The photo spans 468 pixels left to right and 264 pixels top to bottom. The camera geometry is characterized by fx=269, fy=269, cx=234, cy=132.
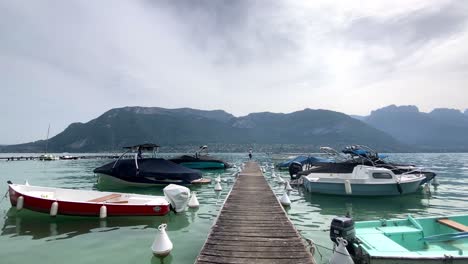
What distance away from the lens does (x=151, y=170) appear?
74.9ft

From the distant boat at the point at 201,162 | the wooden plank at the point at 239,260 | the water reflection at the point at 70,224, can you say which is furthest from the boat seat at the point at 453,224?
the distant boat at the point at 201,162

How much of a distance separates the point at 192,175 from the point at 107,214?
11.0 metres

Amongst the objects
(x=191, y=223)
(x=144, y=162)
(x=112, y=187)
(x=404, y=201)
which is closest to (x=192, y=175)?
(x=144, y=162)

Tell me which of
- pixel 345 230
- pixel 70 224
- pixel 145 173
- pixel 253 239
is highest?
pixel 145 173

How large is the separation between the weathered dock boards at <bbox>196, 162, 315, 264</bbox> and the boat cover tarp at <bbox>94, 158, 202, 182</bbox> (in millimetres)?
10532

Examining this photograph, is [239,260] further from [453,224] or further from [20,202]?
[20,202]

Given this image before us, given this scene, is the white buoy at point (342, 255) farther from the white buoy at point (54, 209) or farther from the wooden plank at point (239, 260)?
the white buoy at point (54, 209)

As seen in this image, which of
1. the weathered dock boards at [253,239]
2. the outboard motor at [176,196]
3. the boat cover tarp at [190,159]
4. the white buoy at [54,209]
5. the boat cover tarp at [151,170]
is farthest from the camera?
the boat cover tarp at [190,159]

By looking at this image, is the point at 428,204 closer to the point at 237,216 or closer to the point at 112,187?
the point at 237,216

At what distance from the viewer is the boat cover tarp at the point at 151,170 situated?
22.7 meters

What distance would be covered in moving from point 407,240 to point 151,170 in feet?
62.3

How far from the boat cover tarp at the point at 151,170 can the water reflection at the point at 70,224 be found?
8.66 m

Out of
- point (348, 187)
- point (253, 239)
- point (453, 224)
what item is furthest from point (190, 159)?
point (453, 224)

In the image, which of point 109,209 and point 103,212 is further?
point 109,209
